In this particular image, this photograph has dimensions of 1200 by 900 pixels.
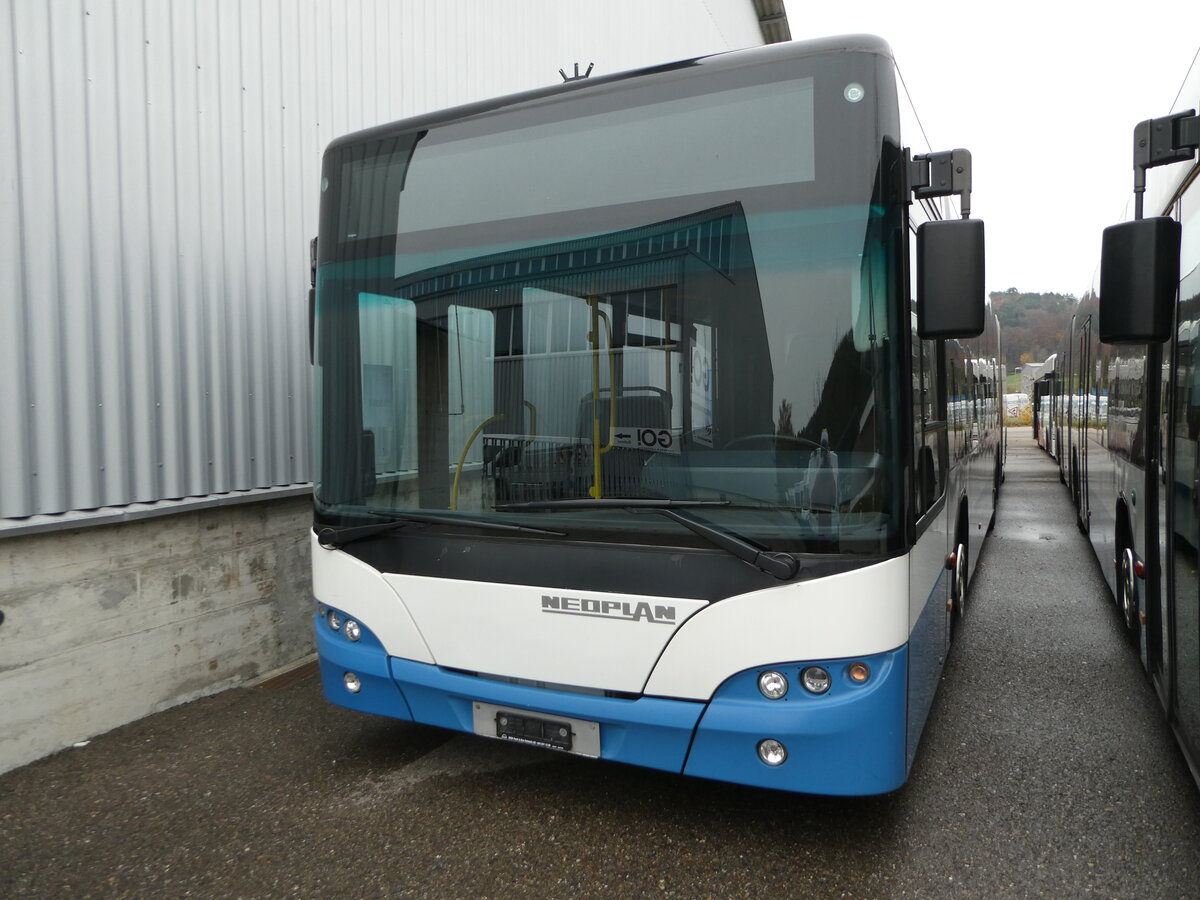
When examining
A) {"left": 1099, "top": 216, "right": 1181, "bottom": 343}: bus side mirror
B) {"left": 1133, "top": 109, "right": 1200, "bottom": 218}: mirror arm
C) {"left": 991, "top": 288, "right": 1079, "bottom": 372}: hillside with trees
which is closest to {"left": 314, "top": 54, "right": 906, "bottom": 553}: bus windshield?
{"left": 1099, "top": 216, "right": 1181, "bottom": 343}: bus side mirror

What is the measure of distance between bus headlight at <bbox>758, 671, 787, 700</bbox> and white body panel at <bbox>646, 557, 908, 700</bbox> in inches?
2.0

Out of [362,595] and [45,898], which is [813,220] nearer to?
[362,595]

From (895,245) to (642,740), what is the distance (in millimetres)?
1825

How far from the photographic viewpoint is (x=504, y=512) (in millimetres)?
2975

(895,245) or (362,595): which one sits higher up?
(895,245)

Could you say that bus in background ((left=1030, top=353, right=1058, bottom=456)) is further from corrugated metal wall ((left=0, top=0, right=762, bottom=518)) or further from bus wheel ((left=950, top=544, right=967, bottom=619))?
corrugated metal wall ((left=0, top=0, right=762, bottom=518))

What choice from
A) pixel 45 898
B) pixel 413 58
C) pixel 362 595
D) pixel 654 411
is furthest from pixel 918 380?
pixel 413 58

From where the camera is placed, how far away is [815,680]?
263cm

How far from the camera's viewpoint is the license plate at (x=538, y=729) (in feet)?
9.55

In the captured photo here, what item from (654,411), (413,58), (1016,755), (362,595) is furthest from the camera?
(413,58)

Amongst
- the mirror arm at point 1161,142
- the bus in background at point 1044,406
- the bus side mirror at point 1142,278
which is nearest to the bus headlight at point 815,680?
the bus side mirror at point 1142,278

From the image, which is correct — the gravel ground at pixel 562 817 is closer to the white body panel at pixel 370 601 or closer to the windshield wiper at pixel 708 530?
the white body panel at pixel 370 601

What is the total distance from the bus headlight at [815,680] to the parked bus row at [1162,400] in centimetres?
140

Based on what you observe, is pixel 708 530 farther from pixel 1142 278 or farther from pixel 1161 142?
pixel 1161 142
